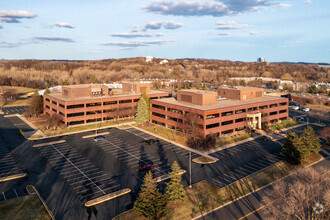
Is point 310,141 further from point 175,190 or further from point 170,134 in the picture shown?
point 170,134

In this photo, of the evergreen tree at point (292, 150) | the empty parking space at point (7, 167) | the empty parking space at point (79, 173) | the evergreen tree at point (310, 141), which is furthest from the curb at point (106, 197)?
the evergreen tree at point (310, 141)

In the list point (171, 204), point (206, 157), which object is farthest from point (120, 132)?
point (171, 204)

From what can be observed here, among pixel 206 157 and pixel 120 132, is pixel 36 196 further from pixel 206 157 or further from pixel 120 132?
pixel 120 132

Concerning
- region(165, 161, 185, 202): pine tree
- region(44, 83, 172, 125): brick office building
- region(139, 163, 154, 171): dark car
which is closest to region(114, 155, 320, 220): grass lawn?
region(165, 161, 185, 202): pine tree

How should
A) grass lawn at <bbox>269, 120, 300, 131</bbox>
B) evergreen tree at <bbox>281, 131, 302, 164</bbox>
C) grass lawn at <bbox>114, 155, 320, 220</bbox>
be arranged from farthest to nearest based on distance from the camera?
grass lawn at <bbox>269, 120, 300, 131</bbox> < evergreen tree at <bbox>281, 131, 302, 164</bbox> < grass lawn at <bbox>114, 155, 320, 220</bbox>

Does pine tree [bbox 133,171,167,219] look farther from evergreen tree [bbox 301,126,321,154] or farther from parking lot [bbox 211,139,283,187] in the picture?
evergreen tree [bbox 301,126,321,154]

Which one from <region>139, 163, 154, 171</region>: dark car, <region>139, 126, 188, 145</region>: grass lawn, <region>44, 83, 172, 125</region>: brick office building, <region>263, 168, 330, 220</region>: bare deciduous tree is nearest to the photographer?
<region>263, 168, 330, 220</region>: bare deciduous tree
